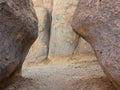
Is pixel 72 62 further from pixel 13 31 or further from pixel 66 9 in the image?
pixel 13 31

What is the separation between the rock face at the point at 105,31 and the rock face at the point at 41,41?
4.70 m

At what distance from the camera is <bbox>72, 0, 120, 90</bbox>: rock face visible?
9.21ft

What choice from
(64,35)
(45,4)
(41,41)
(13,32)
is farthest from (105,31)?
(45,4)

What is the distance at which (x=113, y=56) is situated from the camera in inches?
110

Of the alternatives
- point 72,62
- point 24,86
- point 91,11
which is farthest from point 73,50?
point 91,11

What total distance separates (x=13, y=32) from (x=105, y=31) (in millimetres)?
1129

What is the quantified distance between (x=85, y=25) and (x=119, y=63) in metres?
0.72

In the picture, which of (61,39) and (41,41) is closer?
(61,39)

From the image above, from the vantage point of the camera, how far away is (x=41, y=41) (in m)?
8.17

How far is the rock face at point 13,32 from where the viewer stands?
3.24m

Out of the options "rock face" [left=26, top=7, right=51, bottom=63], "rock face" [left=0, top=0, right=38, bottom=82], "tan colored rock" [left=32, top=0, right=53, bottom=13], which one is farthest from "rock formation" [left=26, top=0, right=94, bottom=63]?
"rock face" [left=0, top=0, right=38, bottom=82]

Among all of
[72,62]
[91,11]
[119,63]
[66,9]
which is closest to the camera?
[119,63]

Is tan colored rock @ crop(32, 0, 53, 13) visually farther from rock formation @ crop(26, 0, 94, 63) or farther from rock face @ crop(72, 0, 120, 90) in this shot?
rock face @ crop(72, 0, 120, 90)

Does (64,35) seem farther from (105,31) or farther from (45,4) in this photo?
(105,31)
